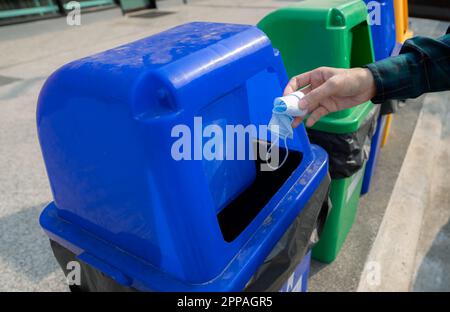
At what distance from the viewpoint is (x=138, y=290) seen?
31.8 inches

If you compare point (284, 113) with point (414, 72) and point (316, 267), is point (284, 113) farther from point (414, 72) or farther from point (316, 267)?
point (316, 267)

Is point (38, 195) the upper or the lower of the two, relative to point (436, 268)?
upper

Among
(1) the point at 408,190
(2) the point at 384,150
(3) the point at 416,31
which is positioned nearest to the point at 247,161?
(1) the point at 408,190

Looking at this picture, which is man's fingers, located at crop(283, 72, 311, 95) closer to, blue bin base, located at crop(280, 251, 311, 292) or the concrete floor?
blue bin base, located at crop(280, 251, 311, 292)

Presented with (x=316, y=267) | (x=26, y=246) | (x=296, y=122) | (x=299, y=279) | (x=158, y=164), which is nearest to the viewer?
(x=158, y=164)

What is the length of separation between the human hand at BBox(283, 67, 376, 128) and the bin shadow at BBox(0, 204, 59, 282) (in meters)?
1.45

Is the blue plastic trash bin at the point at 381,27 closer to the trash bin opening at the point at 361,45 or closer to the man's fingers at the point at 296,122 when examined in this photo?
the trash bin opening at the point at 361,45

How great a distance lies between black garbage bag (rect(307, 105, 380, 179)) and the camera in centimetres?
147

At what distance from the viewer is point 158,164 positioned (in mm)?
684

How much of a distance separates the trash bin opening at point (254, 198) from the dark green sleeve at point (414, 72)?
0.36m

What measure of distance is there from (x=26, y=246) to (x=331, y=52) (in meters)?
1.80

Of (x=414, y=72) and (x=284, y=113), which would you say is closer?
(x=284, y=113)

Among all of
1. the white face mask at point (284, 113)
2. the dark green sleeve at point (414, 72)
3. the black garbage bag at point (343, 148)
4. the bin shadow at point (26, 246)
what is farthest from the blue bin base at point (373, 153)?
the bin shadow at point (26, 246)

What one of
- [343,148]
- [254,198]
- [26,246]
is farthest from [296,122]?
[26,246]
